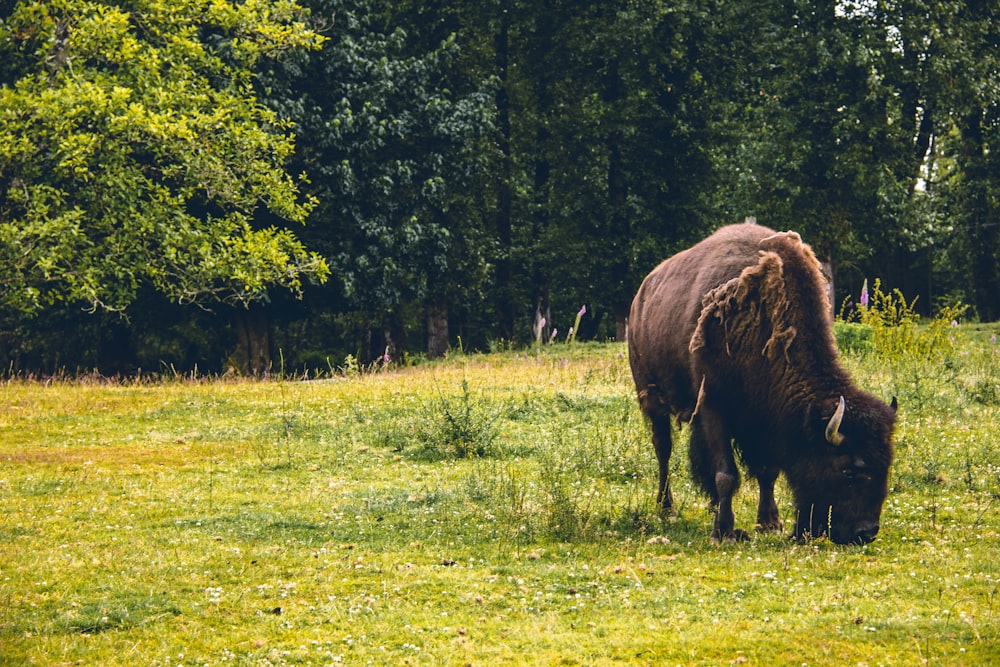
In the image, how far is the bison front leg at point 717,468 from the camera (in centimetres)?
1004

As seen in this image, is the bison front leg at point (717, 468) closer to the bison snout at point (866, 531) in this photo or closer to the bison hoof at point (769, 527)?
the bison hoof at point (769, 527)

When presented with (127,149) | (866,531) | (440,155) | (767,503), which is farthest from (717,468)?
(440,155)

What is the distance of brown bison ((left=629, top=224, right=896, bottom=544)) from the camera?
948cm

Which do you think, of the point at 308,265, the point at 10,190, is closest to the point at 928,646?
the point at 10,190

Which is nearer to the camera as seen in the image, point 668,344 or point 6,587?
point 6,587

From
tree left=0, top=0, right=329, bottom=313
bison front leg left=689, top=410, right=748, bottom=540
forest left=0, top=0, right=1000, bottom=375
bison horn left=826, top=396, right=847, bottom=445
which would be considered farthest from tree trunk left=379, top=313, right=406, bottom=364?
bison horn left=826, top=396, right=847, bottom=445

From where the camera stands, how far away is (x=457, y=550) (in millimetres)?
9906

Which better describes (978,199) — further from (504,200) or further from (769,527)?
(769,527)

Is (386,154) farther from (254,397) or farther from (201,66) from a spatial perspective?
(254,397)

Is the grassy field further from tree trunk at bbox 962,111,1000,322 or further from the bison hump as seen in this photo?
tree trunk at bbox 962,111,1000,322

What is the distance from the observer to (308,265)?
1011 inches

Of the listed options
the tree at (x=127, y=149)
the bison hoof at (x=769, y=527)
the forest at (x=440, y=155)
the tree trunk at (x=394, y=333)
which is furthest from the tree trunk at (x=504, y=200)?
the bison hoof at (x=769, y=527)

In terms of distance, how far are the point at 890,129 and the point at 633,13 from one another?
29.8ft

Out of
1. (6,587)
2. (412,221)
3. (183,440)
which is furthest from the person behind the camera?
(412,221)
